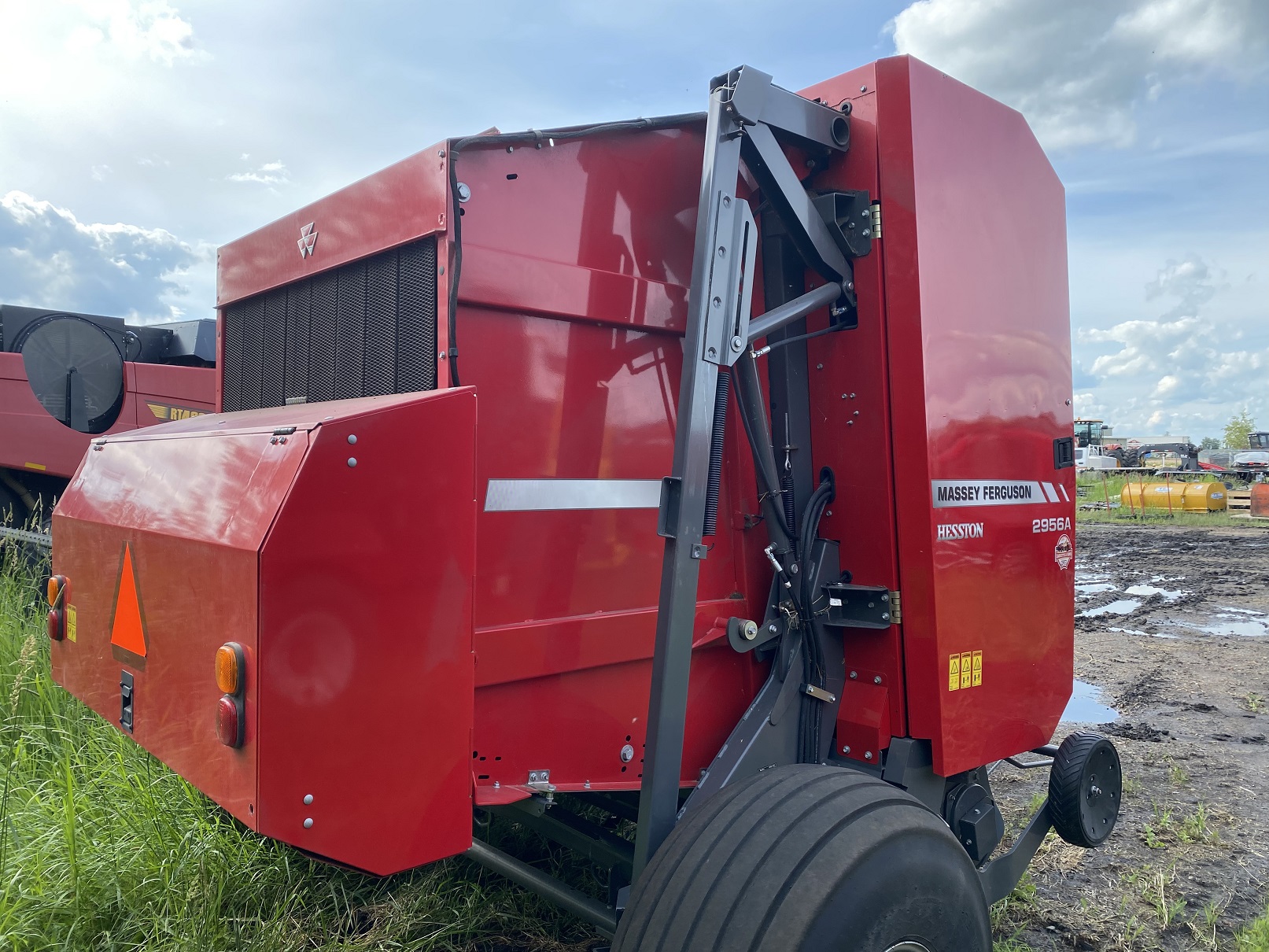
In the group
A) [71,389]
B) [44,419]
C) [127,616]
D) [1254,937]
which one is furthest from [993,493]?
[44,419]

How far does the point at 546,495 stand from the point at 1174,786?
410 centimetres

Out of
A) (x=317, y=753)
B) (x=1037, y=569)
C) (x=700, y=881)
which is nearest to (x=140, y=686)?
(x=317, y=753)

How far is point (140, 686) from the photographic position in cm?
216

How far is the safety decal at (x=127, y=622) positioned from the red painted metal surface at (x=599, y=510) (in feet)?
0.30

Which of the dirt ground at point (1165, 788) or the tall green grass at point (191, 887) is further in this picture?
the dirt ground at point (1165, 788)

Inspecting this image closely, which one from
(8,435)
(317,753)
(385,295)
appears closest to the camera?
(317,753)

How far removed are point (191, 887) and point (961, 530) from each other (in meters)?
2.48

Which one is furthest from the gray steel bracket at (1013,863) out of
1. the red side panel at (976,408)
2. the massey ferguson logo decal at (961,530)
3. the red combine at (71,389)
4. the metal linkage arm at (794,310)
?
the red combine at (71,389)

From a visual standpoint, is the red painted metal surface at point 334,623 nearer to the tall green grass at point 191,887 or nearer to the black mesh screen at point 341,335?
the black mesh screen at point 341,335

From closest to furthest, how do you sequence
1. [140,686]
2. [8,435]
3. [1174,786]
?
[140,686] < [1174,786] < [8,435]

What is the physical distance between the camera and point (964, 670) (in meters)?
2.75

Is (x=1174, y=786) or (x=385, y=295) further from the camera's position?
(x=1174, y=786)

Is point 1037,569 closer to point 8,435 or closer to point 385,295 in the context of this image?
point 385,295

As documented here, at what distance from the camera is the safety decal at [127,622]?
216 cm
